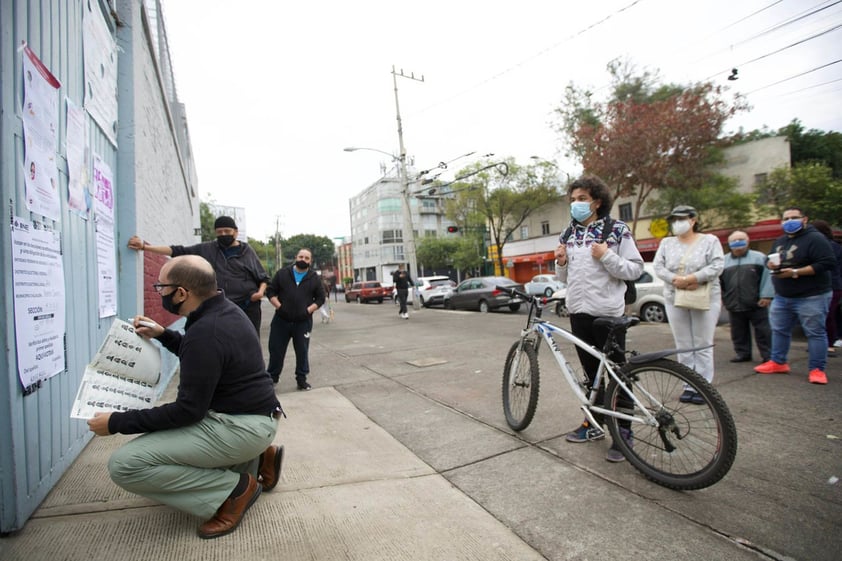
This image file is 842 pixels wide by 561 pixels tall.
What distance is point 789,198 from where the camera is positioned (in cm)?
2256

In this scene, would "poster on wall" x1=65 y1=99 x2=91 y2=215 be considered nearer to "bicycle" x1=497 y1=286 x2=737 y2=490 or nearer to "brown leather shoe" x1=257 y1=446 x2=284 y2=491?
"brown leather shoe" x1=257 y1=446 x2=284 y2=491

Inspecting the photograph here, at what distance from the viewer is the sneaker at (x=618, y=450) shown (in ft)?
9.02

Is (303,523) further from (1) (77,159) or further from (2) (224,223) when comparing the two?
(2) (224,223)

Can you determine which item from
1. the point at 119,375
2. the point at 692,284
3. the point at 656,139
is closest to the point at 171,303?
the point at 119,375

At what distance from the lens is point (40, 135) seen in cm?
236

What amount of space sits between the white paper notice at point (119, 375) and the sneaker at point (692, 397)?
2820 millimetres

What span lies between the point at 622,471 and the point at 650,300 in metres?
9.03

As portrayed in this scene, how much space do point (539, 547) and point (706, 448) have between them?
107cm

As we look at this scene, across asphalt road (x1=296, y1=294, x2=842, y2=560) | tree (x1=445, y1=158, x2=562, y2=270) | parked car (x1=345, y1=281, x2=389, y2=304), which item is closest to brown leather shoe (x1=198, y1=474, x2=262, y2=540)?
asphalt road (x1=296, y1=294, x2=842, y2=560)

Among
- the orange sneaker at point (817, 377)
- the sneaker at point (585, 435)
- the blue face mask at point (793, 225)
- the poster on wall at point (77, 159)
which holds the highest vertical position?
the poster on wall at point (77, 159)

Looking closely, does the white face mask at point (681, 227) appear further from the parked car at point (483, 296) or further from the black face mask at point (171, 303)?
the parked car at point (483, 296)

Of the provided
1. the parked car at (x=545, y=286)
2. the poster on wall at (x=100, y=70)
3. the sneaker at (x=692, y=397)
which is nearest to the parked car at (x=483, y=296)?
the parked car at (x=545, y=286)

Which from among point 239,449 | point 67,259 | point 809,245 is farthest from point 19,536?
point 809,245

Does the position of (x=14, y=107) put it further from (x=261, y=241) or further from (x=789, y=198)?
(x=261, y=241)
